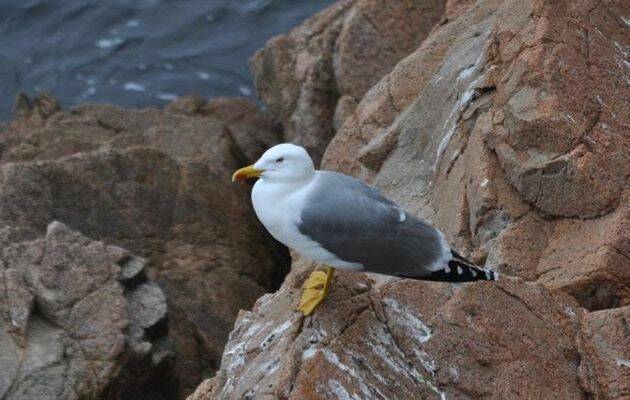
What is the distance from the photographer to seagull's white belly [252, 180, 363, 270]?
6.27 meters

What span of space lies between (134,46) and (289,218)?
1230cm

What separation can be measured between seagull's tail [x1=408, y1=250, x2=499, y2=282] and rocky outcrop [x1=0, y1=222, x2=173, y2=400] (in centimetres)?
345

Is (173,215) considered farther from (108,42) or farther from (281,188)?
(108,42)

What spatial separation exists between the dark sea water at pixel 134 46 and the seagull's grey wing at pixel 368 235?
10.4 metres

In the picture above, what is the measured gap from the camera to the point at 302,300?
6398 millimetres

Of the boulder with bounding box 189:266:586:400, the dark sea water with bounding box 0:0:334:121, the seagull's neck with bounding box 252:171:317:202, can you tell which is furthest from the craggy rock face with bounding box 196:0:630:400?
the dark sea water with bounding box 0:0:334:121

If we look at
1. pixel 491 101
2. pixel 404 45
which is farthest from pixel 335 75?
pixel 491 101

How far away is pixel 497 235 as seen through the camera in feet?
24.2

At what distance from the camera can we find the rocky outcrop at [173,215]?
10.2 meters

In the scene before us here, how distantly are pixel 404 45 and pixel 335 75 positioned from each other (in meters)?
0.80

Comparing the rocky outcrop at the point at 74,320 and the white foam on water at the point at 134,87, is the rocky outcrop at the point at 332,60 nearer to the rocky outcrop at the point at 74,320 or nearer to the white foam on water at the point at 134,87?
the rocky outcrop at the point at 74,320

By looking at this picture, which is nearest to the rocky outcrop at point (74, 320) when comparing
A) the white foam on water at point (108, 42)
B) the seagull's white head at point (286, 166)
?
the seagull's white head at point (286, 166)

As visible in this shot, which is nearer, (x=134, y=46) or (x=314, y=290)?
(x=314, y=290)

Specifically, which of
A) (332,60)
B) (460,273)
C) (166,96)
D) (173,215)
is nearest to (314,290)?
(460,273)
